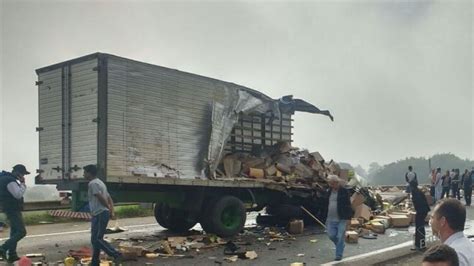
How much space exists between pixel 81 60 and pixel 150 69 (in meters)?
1.37

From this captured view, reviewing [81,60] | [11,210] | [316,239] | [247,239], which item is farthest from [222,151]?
[11,210]

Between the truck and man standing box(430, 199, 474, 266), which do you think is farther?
the truck

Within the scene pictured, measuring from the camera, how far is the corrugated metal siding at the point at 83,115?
30.6ft

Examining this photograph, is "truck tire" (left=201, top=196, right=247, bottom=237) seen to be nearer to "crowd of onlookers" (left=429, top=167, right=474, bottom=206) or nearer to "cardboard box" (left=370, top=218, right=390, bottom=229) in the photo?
"cardboard box" (left=370, top=218, right=390, bottom=229)

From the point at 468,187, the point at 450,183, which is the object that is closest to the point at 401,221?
the point at 468,187

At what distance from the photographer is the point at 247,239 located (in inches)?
444

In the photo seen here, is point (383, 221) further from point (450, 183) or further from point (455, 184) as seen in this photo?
point (455, 184)

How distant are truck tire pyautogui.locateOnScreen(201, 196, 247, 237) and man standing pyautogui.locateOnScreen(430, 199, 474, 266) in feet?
26.3

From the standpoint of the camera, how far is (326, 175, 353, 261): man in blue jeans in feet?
28.6

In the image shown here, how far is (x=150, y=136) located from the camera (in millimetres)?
9984

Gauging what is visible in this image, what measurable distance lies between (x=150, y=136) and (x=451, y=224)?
24.9 feet

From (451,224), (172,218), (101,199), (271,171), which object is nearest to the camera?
(451,224)

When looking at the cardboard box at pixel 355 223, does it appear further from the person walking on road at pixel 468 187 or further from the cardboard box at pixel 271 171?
the person walking on road at pixel 468 187

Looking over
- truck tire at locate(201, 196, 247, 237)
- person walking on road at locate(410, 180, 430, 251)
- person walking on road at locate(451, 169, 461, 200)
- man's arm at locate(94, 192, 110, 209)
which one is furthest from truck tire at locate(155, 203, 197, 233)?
person walking on road at locate(451, 169, 461, 200)
